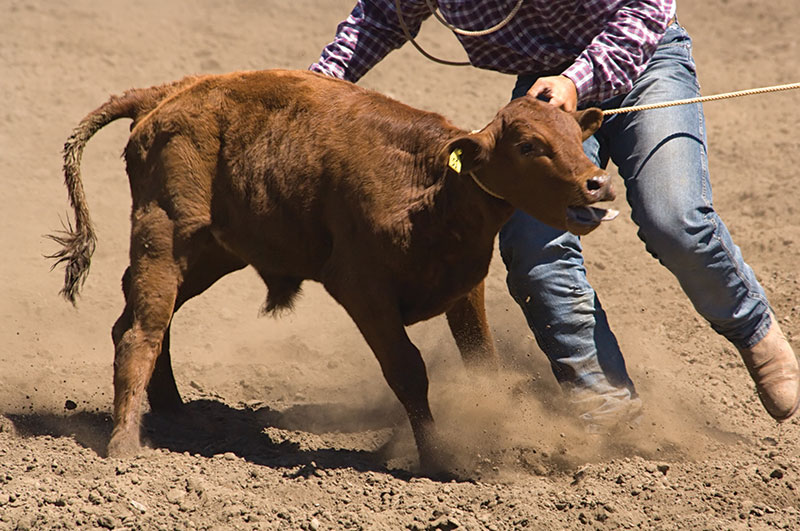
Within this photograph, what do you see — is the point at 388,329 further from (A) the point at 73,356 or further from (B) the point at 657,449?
(A) the point at 73,356

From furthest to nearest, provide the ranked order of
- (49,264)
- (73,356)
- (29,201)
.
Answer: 1. (29,201)
2. (49,264)
3. (73,356)

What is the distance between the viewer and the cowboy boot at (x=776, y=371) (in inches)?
179

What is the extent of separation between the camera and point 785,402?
4.56 meters

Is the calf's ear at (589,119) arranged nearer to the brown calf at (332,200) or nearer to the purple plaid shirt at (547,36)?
the brown calf at (332,200)

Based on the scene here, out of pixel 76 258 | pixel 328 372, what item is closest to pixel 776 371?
pixel 328 372

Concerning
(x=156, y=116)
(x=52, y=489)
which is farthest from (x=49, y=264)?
(x=52, y=489)

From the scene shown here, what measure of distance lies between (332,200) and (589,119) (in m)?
1.17

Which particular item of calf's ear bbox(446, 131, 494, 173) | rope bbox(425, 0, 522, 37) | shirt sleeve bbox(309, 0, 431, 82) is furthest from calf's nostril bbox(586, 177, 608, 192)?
shirt sleeve bbox(309, 0, 431, 82)

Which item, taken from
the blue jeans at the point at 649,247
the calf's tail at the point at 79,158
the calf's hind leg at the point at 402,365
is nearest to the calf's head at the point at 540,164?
the blue jeans at the point at 649,247

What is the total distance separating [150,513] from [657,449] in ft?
7.23

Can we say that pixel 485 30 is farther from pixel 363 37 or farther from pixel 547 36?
pixel 363 37

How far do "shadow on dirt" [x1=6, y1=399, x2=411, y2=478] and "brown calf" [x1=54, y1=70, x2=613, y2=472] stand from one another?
0.23 meters

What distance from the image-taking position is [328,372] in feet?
20.9

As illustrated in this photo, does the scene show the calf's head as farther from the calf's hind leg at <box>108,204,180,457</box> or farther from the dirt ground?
the calf's hind leg at <box>108,204,180,457</box>
